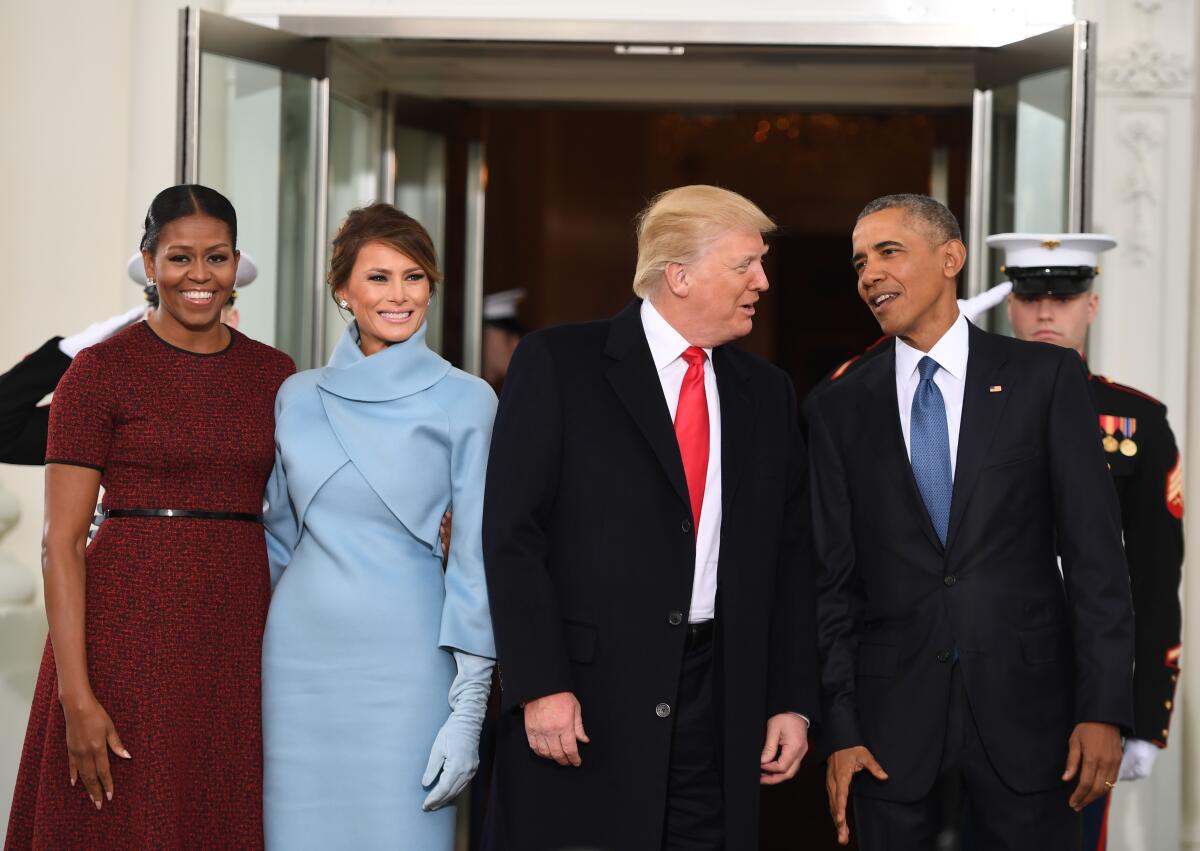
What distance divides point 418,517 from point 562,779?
49 cm

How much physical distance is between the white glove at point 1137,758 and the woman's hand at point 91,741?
1996mm

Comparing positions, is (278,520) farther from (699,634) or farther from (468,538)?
(699,634)

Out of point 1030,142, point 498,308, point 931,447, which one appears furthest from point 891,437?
point 498,308

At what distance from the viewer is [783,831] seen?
4805 mm

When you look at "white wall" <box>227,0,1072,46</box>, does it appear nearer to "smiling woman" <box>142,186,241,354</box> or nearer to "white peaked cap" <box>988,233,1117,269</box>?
"white peaked cap" <box>988,233,1117,269</box>

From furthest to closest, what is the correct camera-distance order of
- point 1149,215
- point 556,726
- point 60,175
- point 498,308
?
point 498,308 → point 60,175 → point 1149,215 → point 556,726

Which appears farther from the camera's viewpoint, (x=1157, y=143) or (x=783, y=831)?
(x=783, y=831)

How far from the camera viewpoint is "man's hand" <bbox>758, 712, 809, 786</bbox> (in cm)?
241

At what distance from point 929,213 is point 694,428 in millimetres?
577

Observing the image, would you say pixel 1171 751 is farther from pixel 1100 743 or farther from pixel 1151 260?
pixel 1100 743

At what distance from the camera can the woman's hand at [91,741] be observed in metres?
2.26

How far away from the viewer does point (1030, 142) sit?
4.34 meters

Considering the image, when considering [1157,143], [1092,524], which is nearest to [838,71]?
[1157,143]

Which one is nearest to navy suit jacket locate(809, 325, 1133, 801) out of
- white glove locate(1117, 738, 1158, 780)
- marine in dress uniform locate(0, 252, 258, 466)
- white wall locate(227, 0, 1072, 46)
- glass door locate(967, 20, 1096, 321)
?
white glove locate(1117, 738, 1158, 780)
